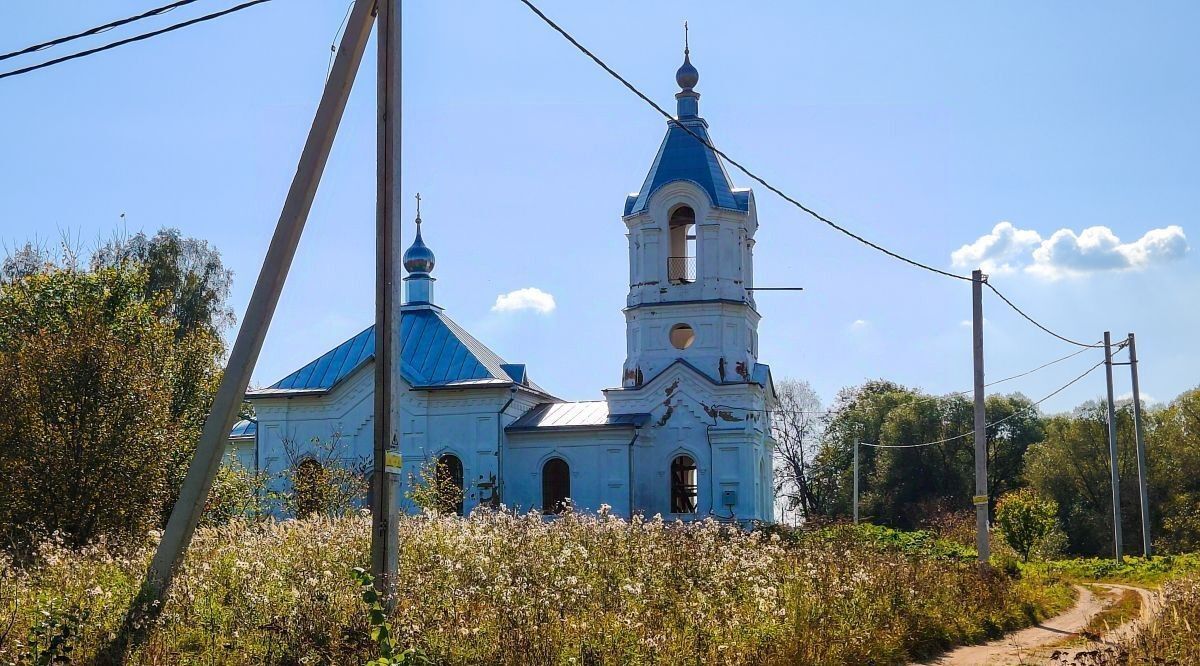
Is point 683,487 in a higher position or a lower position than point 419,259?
lower

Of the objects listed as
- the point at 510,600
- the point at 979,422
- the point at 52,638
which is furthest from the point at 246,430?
the point at 52,638

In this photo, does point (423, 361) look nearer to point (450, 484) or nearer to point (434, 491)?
point (450, 484)

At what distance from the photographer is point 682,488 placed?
30.3 meters

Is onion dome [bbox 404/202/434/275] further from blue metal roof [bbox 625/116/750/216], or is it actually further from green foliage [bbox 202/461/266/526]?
green foliage [bbox 202/461/266/526]

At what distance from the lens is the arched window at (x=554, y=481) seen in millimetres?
30062

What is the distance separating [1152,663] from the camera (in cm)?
830

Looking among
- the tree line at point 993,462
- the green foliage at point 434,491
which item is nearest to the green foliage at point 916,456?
the tree line at point 993,462

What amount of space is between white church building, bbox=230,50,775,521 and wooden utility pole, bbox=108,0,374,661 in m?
20.2

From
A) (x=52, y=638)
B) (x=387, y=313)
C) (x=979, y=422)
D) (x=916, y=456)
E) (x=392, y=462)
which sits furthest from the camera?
(x=916, y=456)

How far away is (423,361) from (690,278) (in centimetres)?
732

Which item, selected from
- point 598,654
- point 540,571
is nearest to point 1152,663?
point 598,654

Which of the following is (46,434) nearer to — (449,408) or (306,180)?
(306,180)

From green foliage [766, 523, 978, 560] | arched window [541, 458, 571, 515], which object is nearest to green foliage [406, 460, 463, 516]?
arched window [541, 458, 571, 515]

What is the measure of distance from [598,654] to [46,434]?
8840 millimetres
